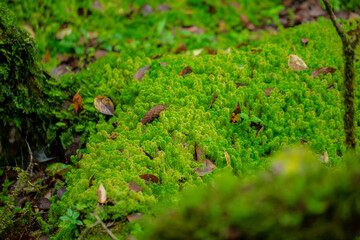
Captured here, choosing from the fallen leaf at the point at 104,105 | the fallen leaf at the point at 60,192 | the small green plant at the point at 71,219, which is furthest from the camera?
the fallen leaf at the point at 104,105

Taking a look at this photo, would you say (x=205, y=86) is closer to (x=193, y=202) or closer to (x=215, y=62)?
(x=215, y=62)

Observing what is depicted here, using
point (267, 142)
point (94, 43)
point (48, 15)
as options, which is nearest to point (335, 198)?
point (267, 142)

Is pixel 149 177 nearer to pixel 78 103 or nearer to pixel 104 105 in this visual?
pixel 104 105

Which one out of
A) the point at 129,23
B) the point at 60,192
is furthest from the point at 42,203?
the point at 129,23

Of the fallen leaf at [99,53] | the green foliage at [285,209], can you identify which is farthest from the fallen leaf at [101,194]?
the fallen leaf at [99,53]

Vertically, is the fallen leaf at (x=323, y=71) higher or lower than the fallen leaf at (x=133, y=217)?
higher

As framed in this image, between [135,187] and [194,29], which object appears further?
[194,29]

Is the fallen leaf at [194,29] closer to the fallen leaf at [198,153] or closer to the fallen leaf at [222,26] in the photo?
the fallen leaf at [222,26]
